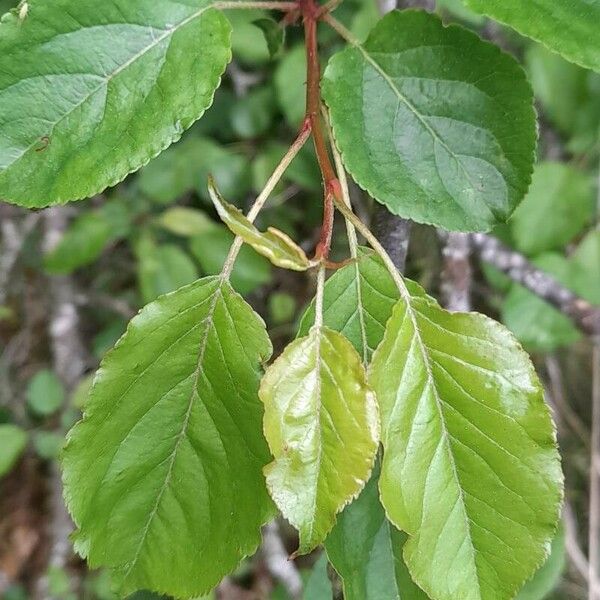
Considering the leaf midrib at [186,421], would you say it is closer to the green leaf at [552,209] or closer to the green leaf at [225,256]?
the green leaf at [225,256]

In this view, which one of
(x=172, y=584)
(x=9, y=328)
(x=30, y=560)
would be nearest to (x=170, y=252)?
(x=9, y=328)

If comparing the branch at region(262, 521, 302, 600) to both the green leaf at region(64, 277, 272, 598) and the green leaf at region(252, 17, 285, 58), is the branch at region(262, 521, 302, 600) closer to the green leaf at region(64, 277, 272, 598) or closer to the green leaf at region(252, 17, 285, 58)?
the green leaf at region(64, 277, 272, 598)

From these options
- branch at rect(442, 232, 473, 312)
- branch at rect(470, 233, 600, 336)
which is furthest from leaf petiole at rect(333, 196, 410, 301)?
branch at rect(470, 233, 600, 336)

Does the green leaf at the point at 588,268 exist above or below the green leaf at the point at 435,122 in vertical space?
below

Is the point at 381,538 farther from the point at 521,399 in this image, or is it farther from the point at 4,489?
the point at 4,489

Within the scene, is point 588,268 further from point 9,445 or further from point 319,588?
point 9,445

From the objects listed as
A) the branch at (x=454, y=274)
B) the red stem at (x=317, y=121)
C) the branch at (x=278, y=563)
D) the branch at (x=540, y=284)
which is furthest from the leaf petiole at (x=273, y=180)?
Result: the branch at (x=278, y=563)
